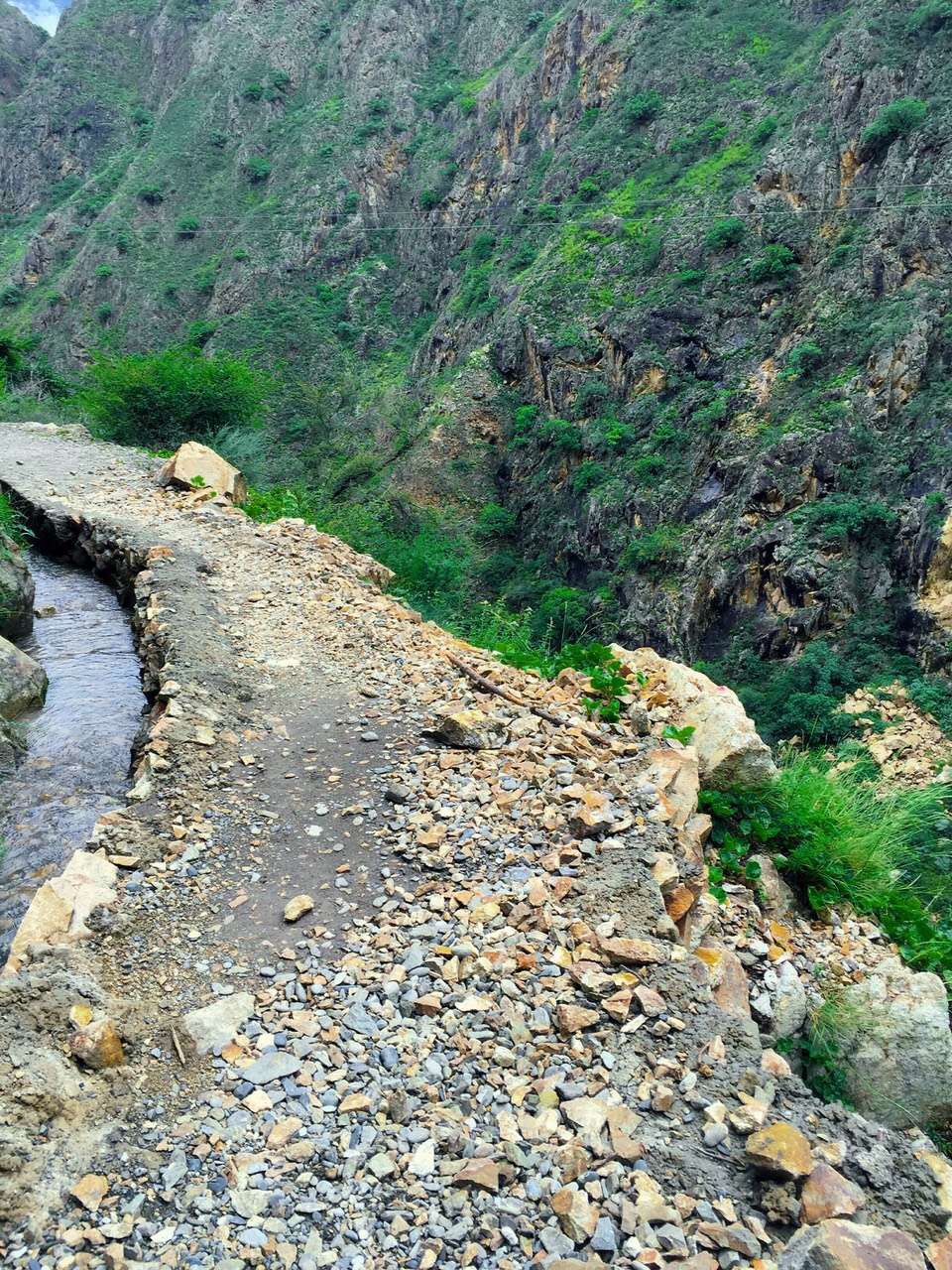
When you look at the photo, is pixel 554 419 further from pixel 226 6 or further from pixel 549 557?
pixel 226 6

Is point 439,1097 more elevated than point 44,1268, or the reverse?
point 439,1097

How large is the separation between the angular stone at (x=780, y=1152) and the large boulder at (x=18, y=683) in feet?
18.0

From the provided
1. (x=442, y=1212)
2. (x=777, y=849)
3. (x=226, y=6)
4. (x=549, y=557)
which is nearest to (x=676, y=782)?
(x=777, y=849)

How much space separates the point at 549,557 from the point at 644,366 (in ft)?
25.1

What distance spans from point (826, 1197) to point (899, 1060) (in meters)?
1.54

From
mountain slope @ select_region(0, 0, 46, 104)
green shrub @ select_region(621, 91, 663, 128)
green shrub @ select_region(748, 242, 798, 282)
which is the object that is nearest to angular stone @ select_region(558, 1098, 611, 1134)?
green shrub @ select_region(748, 242, 798, 282)

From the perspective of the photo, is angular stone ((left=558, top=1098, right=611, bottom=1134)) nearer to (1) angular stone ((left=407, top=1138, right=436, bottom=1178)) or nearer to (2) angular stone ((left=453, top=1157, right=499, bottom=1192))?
(2) angular stone ((left=453, top=1157, right=499, bottom=1192))

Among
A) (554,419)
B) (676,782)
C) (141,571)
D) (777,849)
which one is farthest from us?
(554,419)

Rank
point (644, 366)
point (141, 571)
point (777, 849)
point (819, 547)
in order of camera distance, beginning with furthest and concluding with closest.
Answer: point (644, 366) < point (819, 547) < point (141, 571) < point (777, 849)

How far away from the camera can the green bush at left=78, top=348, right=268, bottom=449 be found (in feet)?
46.7

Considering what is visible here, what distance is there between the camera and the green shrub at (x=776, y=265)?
26.1 metres

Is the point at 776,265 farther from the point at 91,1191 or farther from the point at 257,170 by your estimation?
the point at 257,170

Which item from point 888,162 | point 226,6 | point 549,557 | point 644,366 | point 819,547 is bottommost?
point 549,557

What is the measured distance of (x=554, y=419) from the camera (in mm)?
30531
